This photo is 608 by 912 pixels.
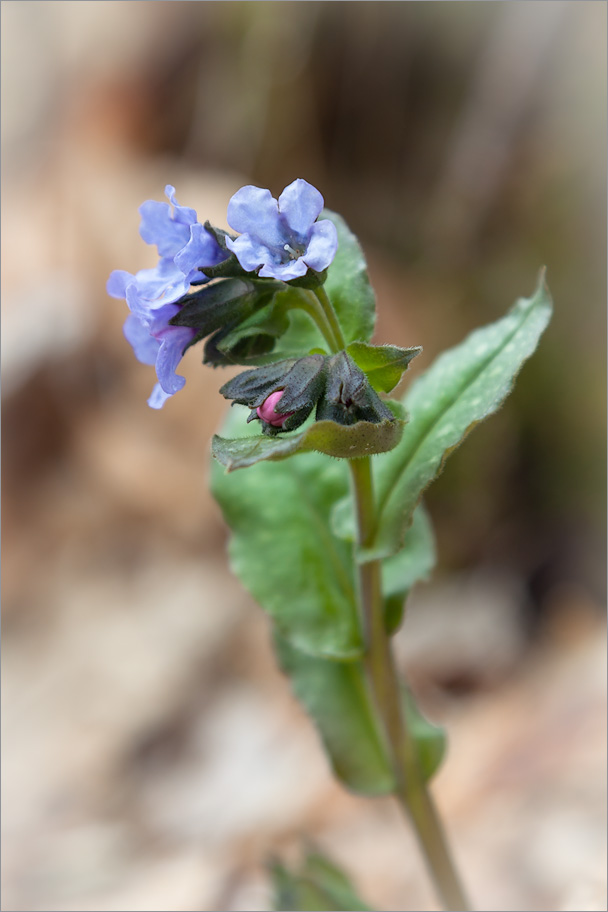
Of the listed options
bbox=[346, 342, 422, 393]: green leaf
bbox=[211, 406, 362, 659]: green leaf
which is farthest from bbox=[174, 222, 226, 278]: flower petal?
bbox=[211, 406, 362, 659]: green leaf

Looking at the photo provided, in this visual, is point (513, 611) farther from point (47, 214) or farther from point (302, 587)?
point (47, 214)

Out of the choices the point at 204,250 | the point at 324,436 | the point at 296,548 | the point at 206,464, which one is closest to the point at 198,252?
the point at 204,250

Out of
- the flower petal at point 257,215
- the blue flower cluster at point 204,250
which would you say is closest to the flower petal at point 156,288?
the blue flower cluster at point 204,250

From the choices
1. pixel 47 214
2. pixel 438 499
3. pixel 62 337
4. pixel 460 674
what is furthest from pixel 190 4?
pixel 460 674

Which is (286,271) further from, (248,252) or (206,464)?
(206,464)

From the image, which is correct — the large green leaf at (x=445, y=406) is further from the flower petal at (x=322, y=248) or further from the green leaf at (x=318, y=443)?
the flower petal at (x=322, y=248)

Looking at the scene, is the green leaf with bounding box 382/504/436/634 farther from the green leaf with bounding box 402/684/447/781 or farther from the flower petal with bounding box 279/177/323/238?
the flower petal with bounding box 279/177/323/238
